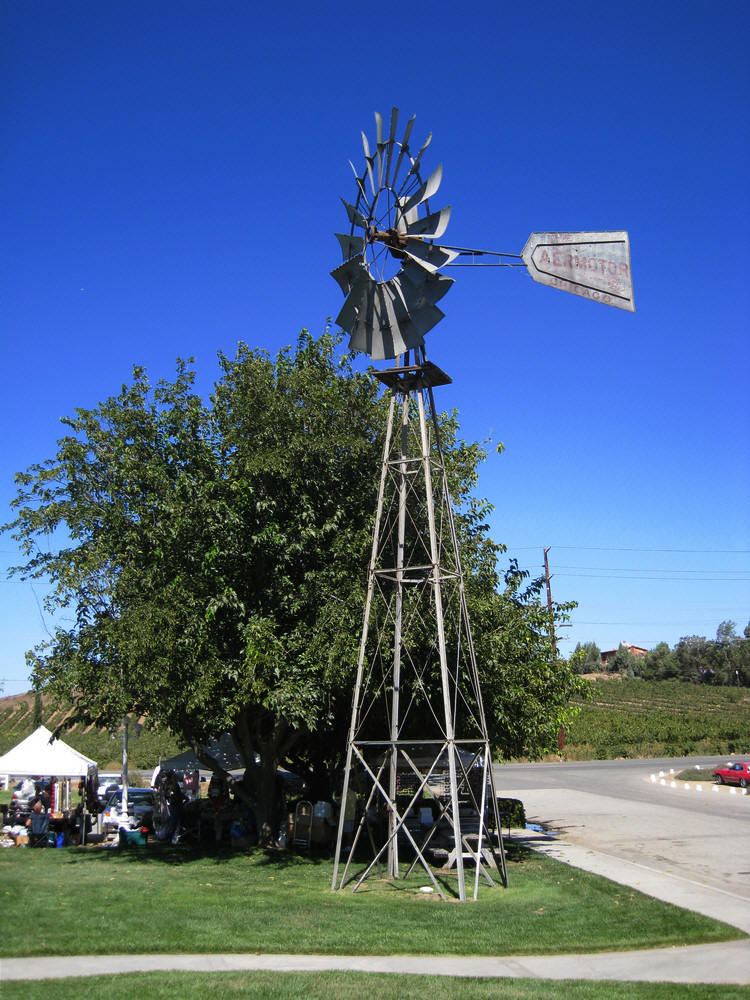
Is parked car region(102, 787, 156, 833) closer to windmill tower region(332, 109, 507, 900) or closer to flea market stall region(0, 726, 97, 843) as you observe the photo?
flea market stall region(0, 726, 97, 843)

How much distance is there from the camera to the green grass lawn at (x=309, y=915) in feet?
31.9


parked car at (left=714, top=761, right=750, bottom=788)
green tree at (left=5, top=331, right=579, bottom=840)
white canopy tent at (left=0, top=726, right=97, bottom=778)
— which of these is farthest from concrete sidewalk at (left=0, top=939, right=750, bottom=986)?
parked car at (left=714, top=761, right=750, bottom=788)

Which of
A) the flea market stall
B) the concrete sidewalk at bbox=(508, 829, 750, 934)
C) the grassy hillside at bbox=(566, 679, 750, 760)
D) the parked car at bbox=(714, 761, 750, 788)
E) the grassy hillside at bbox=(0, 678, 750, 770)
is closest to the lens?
the concrete sidewalk at bbox=(508, 829, 750, 934)

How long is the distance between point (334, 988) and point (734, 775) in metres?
34.8

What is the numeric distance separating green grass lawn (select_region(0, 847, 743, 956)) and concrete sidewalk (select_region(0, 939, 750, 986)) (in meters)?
0.27

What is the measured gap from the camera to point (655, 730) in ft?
210

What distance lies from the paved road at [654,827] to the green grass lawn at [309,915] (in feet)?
4.27

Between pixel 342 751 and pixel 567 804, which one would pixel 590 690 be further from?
pixel 567 804

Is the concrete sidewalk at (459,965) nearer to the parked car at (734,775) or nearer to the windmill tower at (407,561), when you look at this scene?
the windmill tower at (407,561)

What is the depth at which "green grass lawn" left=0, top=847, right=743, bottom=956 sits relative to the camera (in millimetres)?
9711

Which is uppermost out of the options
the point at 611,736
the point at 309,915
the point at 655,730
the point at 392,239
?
the point at 392,239

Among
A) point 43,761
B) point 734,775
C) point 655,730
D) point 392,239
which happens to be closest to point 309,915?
point 392,239

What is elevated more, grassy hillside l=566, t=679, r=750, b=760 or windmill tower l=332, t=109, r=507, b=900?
windmill tower l=332, t=109, r=507, b=900

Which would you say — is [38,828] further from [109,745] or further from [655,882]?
[109,745]
